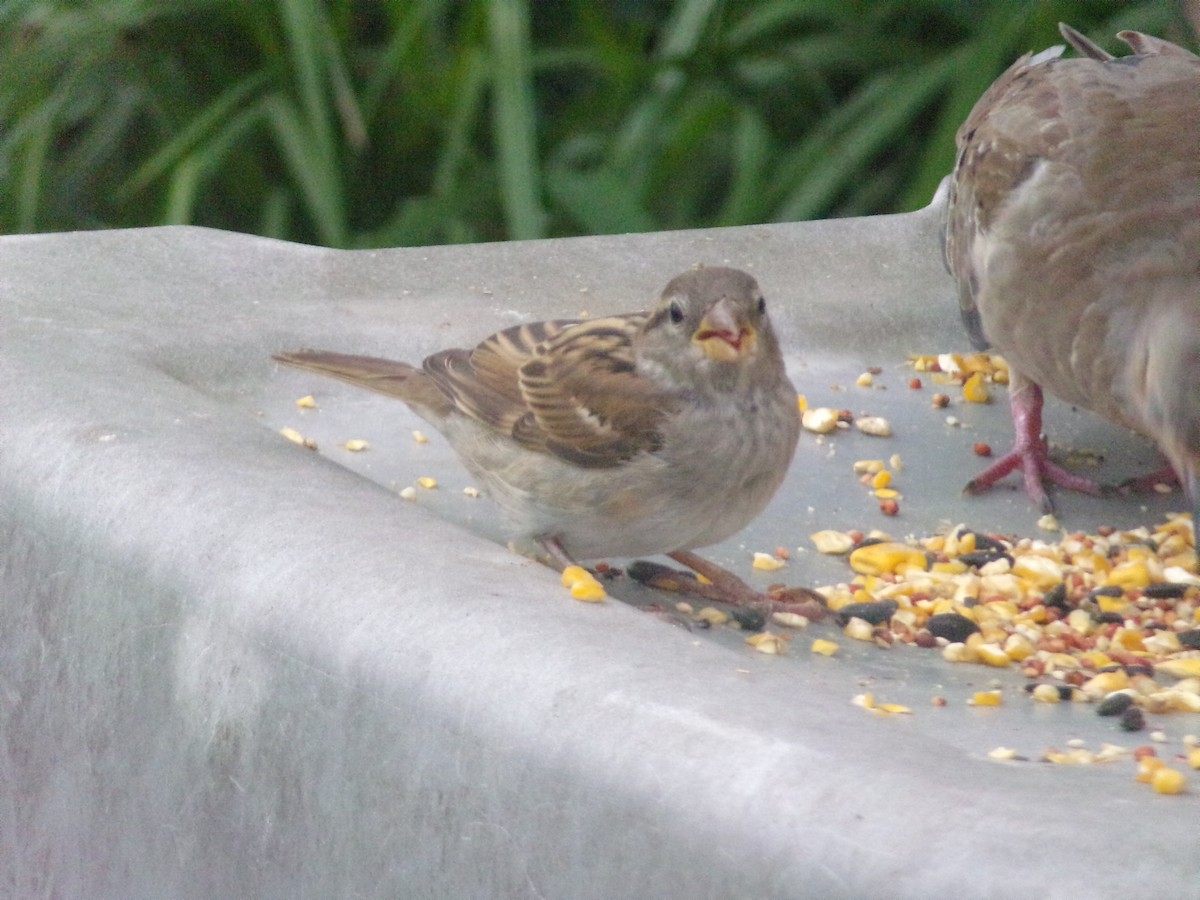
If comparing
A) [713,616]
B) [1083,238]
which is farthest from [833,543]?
[1083,238]

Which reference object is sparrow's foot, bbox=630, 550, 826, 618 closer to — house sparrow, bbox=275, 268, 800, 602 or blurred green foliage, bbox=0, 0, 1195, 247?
house sparrow, bbox=275, 268, 800, 602

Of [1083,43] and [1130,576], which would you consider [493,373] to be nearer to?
[1130,576]

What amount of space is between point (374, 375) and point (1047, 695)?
1.17 meters

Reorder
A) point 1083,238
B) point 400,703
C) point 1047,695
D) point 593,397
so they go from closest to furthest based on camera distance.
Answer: point 400,703
point 1047,695
point 593,397
point 1083,238

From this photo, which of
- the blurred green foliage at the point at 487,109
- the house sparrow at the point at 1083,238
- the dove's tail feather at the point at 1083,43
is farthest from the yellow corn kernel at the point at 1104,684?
the blurred green foliage at the point at 487,109

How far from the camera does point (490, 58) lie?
473cm

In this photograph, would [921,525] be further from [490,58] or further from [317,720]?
[490,58]

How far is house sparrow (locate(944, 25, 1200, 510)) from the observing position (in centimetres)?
269

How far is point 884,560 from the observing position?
2.66 metres

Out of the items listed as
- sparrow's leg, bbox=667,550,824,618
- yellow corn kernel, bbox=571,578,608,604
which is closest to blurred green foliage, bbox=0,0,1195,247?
sparrow's leg, bbox=667,550,824,618

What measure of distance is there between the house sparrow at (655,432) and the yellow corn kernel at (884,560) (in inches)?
10.0

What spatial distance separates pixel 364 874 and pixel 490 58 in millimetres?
3363

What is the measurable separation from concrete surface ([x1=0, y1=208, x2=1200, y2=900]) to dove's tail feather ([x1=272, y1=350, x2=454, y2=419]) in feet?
0.58

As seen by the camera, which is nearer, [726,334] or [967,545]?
[726,334]
